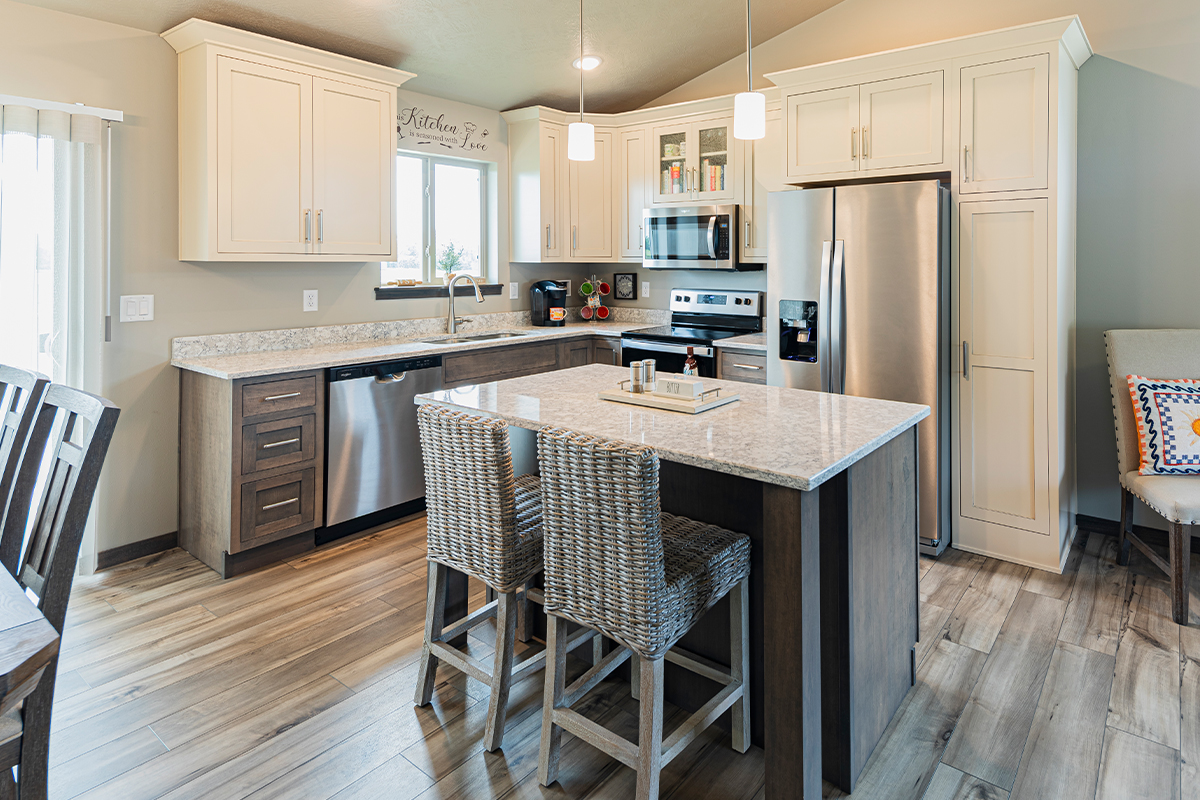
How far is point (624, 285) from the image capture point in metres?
5.34

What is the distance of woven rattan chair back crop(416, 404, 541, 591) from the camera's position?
189cm

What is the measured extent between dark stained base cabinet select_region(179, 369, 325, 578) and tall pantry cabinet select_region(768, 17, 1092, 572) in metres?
2.91

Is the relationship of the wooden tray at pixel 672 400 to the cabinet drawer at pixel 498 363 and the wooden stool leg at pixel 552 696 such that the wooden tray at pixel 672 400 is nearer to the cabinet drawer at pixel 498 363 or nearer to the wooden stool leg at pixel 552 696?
the wooden stool leg at pixel 552 696

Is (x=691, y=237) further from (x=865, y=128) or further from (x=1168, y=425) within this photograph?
(x=1168, y=425)

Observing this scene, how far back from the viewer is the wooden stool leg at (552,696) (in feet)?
6.00

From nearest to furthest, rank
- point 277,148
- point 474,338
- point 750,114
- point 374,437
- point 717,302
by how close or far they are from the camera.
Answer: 1. point 750,114
2. point 277,148
3. point 374,437
4. point 474,338
5. point 717,302

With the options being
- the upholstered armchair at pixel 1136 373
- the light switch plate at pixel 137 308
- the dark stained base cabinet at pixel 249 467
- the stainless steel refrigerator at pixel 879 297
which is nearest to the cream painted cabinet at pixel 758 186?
the stainless steel refrigerator at pixel 879 297

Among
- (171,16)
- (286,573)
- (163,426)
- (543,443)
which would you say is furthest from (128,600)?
(171,16)

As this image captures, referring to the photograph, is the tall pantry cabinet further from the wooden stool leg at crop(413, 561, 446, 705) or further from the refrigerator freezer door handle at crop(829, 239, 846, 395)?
the wooden stool leg at crop(413, 561, 446, 705)

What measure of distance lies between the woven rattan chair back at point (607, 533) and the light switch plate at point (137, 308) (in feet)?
8.07

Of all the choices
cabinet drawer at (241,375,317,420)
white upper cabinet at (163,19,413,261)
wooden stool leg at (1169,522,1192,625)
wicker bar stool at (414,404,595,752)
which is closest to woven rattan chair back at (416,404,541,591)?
wicker bar stool at (414,404,595,752)

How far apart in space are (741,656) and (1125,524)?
2.28 m

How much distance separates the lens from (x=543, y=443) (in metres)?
1.70

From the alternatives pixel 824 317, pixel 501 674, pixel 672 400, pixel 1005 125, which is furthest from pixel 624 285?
pixel 501 674
